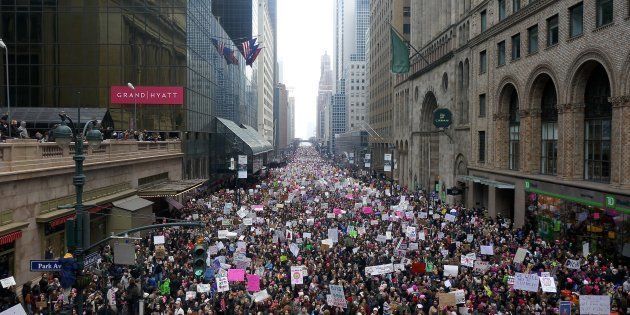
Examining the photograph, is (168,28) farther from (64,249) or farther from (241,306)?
(241,306)

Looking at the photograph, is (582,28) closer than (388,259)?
No

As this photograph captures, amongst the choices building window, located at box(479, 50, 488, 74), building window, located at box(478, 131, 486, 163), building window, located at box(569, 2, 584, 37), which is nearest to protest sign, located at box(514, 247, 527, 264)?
building window, located at box(569, 2, 584, 37)

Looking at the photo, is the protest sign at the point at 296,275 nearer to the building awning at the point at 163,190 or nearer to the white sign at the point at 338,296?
the white sign at the point at 338,296

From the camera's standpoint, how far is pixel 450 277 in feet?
71.3

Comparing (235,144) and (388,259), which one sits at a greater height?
(235,144)

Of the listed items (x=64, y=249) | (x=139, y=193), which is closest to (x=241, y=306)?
(x=64, y=249)

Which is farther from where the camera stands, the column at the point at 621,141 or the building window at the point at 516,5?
the building window at the point at 516,5

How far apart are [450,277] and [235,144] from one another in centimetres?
4987

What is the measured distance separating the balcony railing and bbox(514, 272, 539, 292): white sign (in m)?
18.7

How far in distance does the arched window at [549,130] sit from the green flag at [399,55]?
62.4 ft

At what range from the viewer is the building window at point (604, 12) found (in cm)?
2589

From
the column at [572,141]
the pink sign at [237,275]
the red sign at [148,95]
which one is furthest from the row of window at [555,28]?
the red sign at [148,95]

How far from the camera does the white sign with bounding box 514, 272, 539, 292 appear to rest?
18.2 metres

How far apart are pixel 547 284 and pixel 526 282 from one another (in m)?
0.70
